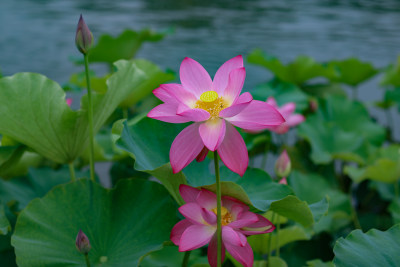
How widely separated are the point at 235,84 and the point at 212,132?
0.27 feet

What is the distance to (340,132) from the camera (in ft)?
5.14

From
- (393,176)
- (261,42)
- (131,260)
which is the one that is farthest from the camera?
(261,42)

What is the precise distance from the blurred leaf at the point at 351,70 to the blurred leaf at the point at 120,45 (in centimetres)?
75

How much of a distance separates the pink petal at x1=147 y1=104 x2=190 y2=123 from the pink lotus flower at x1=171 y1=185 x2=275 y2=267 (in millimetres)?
103

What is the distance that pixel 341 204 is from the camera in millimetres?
1324

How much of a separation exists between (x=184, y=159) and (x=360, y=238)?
0.91ft

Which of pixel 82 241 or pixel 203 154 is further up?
pixel 203 154

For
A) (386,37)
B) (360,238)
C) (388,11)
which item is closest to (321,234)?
(360,238)

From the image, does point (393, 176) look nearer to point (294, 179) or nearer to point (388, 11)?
point (294, 179)

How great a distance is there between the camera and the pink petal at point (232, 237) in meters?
0.53

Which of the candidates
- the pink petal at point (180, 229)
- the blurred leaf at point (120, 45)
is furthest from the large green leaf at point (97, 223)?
the blurred leaf at point (120, 45)

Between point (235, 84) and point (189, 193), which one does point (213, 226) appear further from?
point (235, 84)

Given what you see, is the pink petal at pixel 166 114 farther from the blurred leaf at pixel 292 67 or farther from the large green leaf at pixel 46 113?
the blurred leaf at pixel 292 67

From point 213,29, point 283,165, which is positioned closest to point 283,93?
point 283,165
